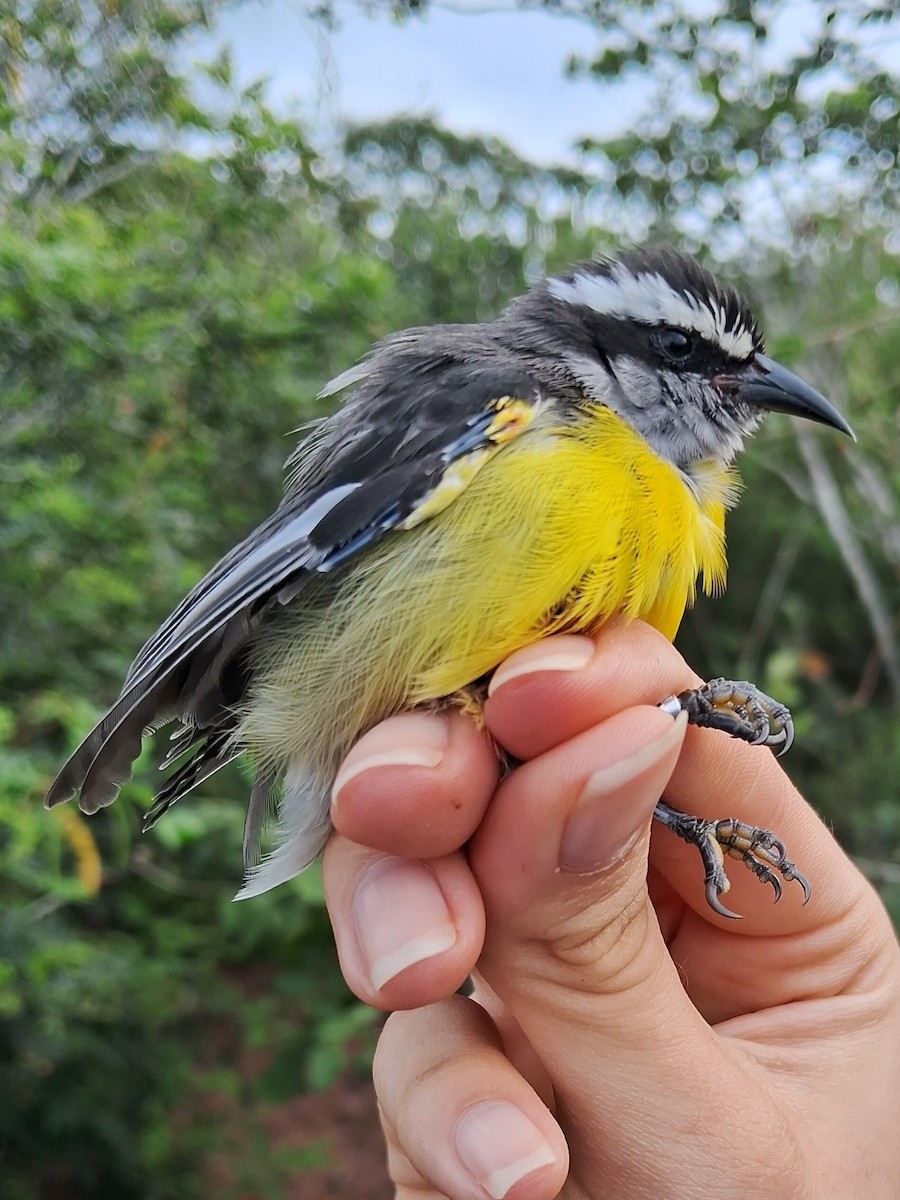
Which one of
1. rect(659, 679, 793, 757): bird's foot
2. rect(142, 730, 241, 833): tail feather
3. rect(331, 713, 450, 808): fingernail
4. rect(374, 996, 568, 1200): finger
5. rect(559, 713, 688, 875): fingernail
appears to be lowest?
rect(374, 996, 568, 1200): finger

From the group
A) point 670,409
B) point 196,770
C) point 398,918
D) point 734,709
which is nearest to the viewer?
point 398,918

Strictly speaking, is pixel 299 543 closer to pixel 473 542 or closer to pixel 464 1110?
pixel 473 542

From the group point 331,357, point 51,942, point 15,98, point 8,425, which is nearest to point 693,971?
point 51,942

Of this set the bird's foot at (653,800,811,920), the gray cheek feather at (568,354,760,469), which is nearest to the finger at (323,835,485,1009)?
the bird's foot at (653,800,811,920)

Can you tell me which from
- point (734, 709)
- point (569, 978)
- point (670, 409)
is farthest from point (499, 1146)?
point (670, 409)

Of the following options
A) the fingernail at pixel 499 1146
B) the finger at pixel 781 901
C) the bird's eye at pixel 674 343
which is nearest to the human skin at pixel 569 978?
the fingernail at pixel 499 1146

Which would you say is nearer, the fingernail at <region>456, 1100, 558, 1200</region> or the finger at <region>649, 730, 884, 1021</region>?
the fingernail at <region>456, 1100, 558, 1200</region>

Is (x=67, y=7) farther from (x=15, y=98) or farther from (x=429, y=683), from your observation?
(x=429, y=683)

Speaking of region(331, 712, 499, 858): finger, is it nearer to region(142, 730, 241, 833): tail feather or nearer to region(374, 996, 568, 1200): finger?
region(374, 996, 568, 1200): finger
